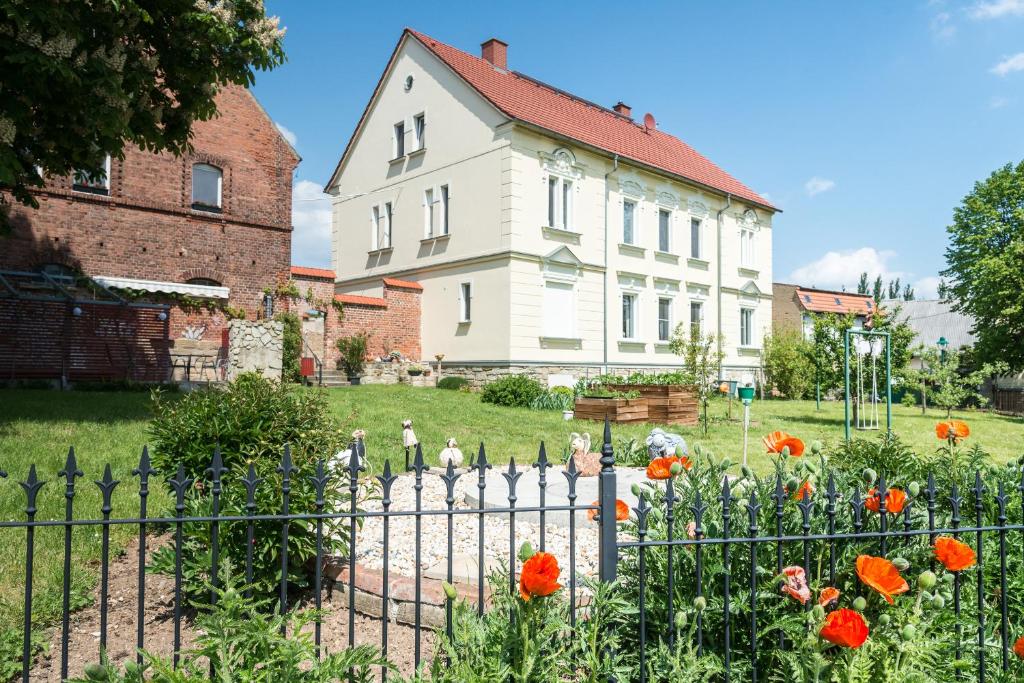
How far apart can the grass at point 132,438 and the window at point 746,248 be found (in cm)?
1087

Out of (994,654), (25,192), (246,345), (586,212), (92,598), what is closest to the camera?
(994,654)

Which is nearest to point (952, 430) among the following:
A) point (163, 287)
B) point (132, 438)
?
point (132, 438)

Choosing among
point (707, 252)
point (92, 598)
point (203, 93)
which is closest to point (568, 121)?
point (707, 252)

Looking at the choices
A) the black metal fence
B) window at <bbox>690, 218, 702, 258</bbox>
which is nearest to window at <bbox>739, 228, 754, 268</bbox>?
window at <bbox>690, 218, 702, 258</bbox>

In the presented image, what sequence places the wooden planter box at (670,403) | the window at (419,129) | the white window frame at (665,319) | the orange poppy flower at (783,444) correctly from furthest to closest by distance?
1. the white window frame at (665,319)
2. the window at (419,129)
3. the wooden planter box at (670,403)
4. the orange poppy flower at (783,444)

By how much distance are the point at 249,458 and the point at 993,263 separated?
1184 inches

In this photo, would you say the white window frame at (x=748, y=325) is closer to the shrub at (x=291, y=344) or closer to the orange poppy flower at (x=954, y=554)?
the shrub at (x=291, y=344)

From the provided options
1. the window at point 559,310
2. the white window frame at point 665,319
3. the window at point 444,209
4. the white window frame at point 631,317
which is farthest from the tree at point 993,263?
the window at point 444,209

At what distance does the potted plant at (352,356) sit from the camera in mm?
20788

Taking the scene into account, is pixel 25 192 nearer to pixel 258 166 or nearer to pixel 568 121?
pixel 258 166

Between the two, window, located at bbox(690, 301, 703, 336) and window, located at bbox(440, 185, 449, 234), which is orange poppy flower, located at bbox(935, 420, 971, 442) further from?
window, located at bbox(690, 301, 703, 336)

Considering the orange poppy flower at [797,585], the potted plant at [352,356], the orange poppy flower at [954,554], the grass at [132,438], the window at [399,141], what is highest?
the window at [399,141]

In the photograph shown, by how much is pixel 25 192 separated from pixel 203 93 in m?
2.93

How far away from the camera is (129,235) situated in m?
18.0
